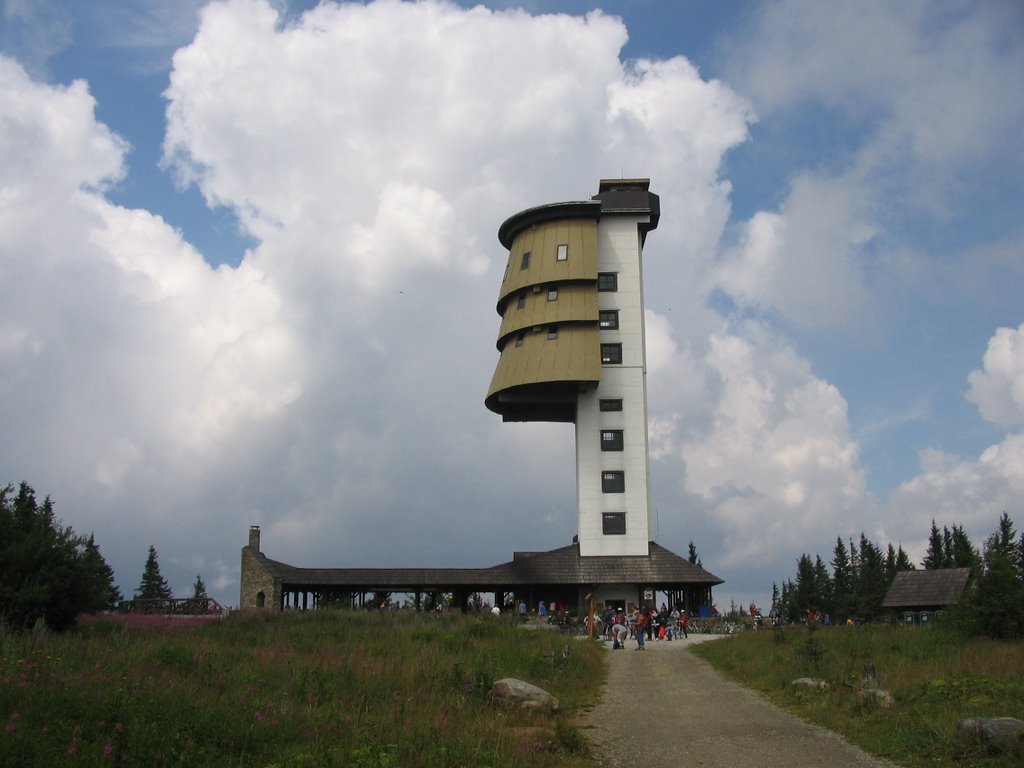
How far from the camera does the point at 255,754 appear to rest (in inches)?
379

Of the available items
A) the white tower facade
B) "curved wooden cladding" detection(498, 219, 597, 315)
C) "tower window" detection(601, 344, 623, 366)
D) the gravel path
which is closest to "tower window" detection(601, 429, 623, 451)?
the white tower facade

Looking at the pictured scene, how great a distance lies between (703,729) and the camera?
547 inches

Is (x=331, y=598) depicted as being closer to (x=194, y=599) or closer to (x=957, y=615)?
(x=194, y=599)

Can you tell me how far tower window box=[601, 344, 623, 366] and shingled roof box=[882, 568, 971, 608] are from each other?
69.9 ft

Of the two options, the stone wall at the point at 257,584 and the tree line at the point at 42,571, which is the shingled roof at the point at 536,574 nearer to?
the stone wall at the point at 257,584

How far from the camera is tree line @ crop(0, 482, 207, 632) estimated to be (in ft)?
65.2

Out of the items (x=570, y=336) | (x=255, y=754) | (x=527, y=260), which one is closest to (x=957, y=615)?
(x=255, y=754)

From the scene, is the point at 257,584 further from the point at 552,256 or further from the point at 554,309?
the point at 552,256

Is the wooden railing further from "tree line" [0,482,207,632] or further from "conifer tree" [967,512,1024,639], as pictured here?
"conifer tree" [967,512,1024,639]

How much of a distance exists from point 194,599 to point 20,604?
19.4 m

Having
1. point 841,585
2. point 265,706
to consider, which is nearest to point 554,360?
point 265,706

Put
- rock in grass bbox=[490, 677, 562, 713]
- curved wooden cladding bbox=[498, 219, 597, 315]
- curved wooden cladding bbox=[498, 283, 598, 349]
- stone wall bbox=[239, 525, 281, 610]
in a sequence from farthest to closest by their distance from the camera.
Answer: curved wooden cladding bbox=[498, 219, 597, 315], curved wooden cladding bbox=[498, 283, 598, 349], stone wall bbox=[239, 525, 281, 610], rock in grass bbox=[490, 677, 562, 713]

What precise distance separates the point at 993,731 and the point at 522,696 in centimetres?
620

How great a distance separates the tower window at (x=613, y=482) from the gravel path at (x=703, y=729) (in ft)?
89.6
